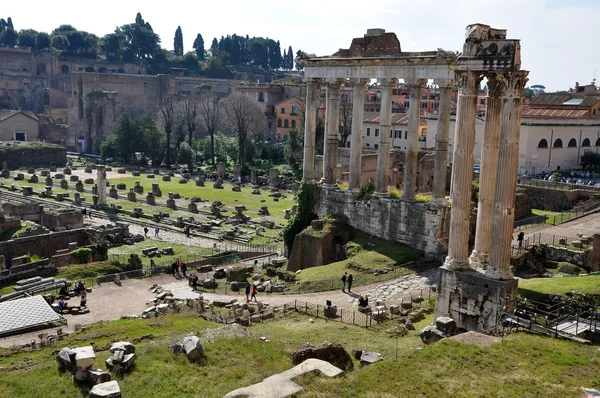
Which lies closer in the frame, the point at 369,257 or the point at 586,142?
the point at 369,257

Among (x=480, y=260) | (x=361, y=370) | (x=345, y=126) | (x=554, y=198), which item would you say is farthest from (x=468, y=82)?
(x=345, y=126)

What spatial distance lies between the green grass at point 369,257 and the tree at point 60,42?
10299cm

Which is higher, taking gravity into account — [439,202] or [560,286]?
[439,202]

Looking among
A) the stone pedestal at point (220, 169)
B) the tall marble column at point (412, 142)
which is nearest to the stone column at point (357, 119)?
the tall marble column at point (412, 142)

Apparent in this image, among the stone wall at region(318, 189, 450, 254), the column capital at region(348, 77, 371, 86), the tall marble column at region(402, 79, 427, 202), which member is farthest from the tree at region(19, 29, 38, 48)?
the tall marble column at region(402, 79, 427, 202)

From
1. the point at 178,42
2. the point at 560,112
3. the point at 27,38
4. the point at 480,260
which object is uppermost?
the point at 178,42

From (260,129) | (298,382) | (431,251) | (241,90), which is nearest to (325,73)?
(431,251)

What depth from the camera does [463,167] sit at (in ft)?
51.2

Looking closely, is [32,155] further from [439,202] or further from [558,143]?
[439,202]

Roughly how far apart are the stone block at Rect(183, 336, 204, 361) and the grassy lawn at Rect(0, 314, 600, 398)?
0.15 metres

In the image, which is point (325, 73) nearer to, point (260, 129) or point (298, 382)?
point (298, 382)

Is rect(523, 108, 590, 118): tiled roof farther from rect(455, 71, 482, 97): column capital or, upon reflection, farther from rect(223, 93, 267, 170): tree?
rect(455, 71, 482, 97): column capital

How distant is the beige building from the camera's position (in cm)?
7938

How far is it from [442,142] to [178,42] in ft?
386
